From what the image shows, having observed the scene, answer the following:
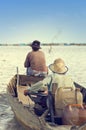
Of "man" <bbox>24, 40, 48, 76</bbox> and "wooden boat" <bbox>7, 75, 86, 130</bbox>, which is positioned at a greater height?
"man" <bbox>24, 40, 48, 76</bbox>

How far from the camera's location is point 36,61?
1223 cm

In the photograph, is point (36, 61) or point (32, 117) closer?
point (32, 117)

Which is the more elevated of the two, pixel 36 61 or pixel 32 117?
pixel 36 61

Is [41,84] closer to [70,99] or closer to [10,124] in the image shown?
[70,99]

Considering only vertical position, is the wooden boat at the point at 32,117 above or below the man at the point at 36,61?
below

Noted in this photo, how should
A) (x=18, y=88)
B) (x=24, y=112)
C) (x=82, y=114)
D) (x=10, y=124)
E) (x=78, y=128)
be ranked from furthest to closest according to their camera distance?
(x=18, y=88) < (x=10, y=124) < (x=24, y=112) < (x=82, y=114) < (x=78, y=128)

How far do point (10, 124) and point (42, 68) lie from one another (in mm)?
2958

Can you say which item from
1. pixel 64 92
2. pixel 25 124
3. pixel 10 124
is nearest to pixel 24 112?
pixel 25 124

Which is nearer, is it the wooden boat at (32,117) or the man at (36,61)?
the wooden boat at (32,117)

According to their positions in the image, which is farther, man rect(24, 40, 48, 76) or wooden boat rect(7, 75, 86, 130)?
man rect(24, 40, 48, 76)

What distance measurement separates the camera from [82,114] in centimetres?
717

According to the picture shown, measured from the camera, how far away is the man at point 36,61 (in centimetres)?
1220

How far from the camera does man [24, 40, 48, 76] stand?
12195 mm

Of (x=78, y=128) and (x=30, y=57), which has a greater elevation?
(x=30, y=57)
